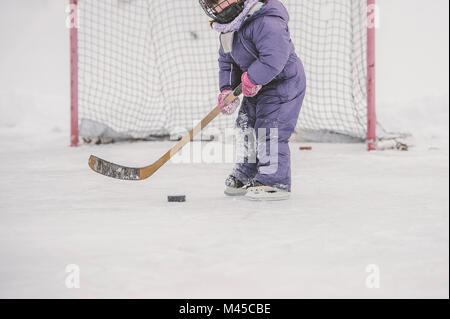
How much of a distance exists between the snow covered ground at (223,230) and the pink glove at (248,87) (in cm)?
36

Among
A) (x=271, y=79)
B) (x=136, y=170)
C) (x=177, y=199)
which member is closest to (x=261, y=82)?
(x=271, y=79)

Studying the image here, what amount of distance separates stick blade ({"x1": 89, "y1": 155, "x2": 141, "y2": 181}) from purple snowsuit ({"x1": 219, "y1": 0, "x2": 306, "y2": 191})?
1.48 feet

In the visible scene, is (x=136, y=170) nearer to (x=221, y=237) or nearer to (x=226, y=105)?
(x=226, y=105)

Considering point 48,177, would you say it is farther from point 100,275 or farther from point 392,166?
point 392,166

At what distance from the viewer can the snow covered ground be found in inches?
36.7

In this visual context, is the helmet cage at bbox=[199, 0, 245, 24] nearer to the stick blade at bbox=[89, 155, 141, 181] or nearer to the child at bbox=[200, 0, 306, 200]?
the child at bbox=[200, 0, 306, 200]

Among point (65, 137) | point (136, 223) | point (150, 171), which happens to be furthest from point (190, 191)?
point (65, 137)

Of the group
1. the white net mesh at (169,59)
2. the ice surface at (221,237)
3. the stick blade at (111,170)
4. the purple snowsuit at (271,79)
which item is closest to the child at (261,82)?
the purple snowsuit at (271,79)

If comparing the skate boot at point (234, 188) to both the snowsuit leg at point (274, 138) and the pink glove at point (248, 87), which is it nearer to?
the snowsuit leg at point (274, 138)

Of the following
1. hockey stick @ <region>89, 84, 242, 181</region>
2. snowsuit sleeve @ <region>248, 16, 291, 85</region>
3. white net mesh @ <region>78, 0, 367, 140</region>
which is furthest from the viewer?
white net mesh @ <region>78, 0, 367, 140</region>

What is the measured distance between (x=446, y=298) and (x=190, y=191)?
3.96 ft

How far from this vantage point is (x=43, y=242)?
1210mm

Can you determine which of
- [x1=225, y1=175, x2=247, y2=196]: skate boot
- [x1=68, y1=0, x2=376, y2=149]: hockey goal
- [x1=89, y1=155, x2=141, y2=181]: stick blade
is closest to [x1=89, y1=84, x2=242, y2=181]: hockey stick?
[x1=89, y1=155, x2=141, y2=181]: stick blade
